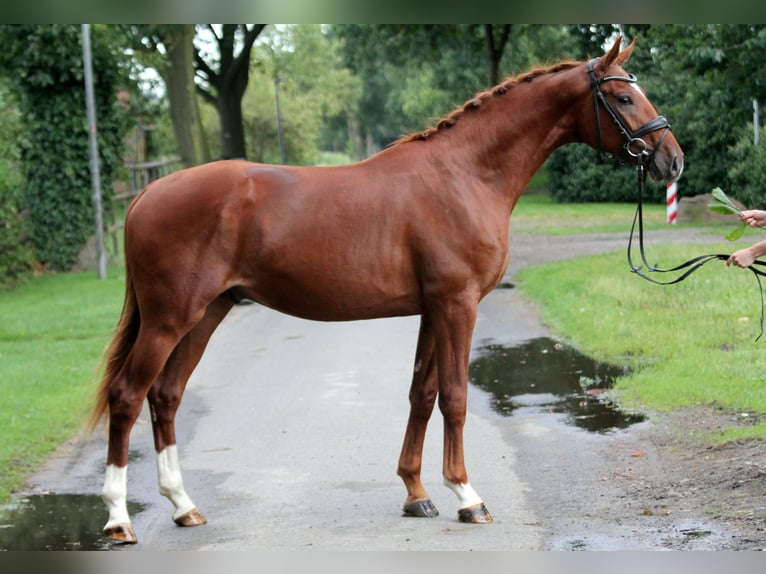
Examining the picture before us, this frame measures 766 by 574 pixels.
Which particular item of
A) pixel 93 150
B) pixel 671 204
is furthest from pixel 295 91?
pixel 93 150

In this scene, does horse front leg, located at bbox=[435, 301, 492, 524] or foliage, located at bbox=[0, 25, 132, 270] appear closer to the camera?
horse front leg, located at bbox=[435, 301, 492, 524]

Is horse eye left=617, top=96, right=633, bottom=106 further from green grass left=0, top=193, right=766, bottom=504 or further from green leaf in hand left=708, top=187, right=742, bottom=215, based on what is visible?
green grass left=0, top=193, right=766, bottom=504

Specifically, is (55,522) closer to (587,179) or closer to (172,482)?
(172,482)

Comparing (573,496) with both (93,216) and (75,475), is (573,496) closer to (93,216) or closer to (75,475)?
(75,475)

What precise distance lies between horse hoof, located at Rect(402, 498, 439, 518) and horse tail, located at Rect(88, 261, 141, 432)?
1.93 m

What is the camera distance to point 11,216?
19.7 metres

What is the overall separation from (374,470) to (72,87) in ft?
51.6

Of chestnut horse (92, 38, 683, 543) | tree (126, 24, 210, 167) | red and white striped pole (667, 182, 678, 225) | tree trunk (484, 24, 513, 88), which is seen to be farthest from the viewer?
tree trunk (484, 24, 513, 88)

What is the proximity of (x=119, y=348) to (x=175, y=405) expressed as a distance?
49cm

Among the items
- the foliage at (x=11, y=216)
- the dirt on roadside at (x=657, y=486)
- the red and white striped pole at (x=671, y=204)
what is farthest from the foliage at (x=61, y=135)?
the dirt on roadside at (x=657, y=486)

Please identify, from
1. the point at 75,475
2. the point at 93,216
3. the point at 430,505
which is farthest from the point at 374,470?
the point at 93,216

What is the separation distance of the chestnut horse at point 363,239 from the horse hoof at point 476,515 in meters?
0.01

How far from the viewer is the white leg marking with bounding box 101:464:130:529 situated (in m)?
6.08

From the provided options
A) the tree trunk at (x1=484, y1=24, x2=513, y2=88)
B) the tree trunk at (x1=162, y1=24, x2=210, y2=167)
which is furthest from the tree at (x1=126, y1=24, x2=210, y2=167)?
the tree trunk at (x1=484, y1=24, x2=513, y2=88)
